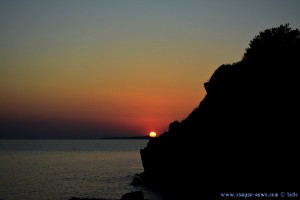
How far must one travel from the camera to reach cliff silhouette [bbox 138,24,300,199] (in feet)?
105

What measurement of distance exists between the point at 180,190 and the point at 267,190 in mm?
17673

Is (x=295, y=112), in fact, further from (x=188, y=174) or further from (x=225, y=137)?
(x=188, y=174)

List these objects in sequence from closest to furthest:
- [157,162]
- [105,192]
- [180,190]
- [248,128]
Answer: [248,128] < [180,190] < [105,192] < [157,162]

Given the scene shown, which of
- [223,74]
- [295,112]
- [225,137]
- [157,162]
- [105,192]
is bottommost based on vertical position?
[105,192]

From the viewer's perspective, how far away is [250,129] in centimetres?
3428

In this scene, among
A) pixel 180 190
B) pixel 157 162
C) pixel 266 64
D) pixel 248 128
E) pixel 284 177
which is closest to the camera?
pixel 284 177

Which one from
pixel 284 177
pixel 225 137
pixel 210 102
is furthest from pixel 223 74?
pixel 284 177

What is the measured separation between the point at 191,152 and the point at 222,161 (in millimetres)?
6421

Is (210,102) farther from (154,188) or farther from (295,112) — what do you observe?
(154,188)

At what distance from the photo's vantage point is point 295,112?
107 feet

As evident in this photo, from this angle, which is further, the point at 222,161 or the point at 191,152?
the point at 191,152

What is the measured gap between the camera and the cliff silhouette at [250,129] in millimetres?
31969

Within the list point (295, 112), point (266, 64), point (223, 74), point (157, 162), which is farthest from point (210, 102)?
point (157, 162)

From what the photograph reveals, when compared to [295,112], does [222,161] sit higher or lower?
lower
